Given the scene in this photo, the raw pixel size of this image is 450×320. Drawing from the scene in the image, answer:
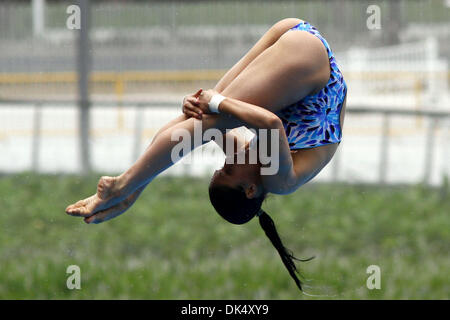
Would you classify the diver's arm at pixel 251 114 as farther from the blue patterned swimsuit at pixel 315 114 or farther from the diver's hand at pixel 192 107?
the blue patterned swimsuit at pixel 315 114

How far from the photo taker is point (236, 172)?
4504 millimetres

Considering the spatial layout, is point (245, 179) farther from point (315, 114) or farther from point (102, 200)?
point (102, 200)

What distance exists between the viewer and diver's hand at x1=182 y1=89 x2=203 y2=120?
13.9 feet

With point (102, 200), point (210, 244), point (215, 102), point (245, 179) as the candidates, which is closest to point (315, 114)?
point (245, 179)

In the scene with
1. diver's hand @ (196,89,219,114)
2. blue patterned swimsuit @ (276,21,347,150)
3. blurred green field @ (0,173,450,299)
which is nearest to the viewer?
diver's hand @ (196,89,219,114)

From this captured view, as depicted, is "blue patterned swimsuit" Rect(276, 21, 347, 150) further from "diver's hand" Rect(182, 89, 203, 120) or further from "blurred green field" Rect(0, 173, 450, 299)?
"blurred green field" Rect(0, 173, 450, 299)

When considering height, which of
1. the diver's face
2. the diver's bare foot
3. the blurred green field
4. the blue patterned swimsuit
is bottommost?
the blurred green field

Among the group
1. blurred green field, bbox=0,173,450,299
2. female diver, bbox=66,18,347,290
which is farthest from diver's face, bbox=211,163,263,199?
blurred green field, bbox=0,173,450,299

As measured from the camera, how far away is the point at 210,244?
10.8 metres

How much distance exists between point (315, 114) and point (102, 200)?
121 centimetres

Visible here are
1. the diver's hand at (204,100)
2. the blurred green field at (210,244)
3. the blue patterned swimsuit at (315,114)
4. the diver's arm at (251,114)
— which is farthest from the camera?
the blurred green field at (210,244)

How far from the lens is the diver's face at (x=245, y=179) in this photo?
4.49 m

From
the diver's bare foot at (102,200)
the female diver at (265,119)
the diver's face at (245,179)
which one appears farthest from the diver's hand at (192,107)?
the diver's bare foot at (102,200)

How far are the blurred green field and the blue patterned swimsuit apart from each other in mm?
4852
